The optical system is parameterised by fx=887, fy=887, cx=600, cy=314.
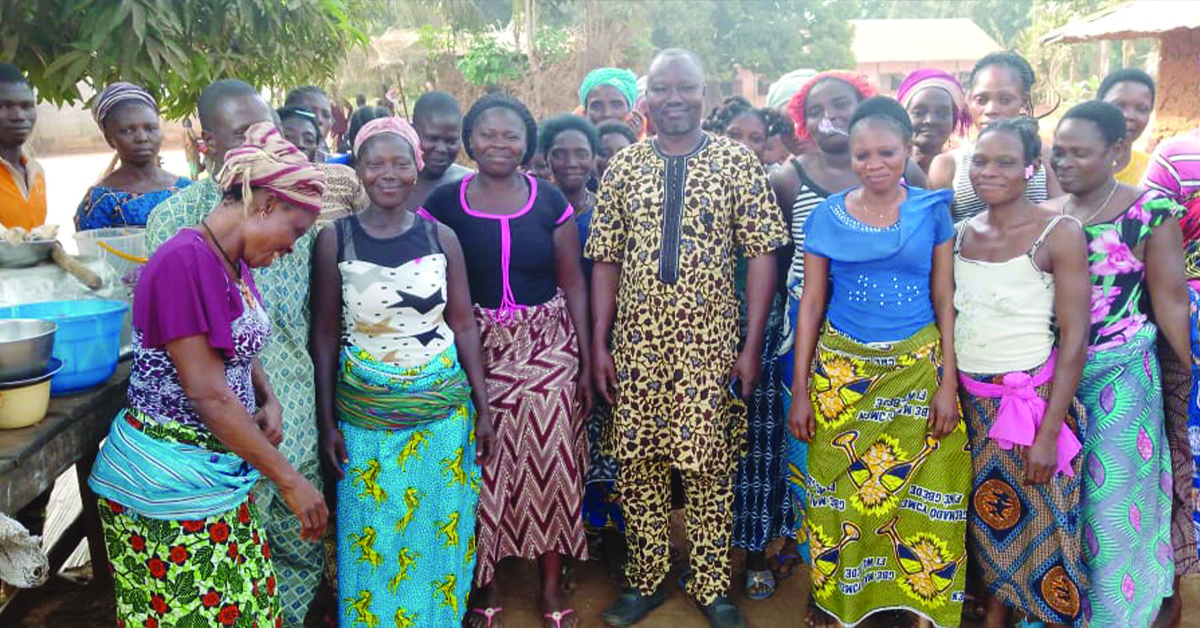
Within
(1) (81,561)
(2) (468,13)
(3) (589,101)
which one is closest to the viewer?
(1) (81,561)

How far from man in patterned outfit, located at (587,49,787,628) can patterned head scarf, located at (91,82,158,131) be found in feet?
6.36

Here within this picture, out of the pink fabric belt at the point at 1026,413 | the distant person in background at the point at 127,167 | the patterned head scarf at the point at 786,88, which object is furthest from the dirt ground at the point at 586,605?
the patterned head scarf at the point at 786,88

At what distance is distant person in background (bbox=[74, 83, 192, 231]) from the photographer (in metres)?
3.48

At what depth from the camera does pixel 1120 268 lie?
278cm

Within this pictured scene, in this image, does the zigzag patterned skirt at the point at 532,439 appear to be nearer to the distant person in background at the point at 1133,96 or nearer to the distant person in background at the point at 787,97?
the distant person in background at the point at 787,97

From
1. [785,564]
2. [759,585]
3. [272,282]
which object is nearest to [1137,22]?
[785,564]

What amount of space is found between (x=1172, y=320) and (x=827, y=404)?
1.11 meters

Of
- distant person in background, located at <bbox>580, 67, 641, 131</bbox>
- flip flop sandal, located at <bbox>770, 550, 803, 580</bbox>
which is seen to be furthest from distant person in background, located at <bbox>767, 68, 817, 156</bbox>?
flip flop sandal, located at <bbox>770, 550, 803, 580</bbox>

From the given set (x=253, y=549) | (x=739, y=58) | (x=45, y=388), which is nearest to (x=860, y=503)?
(x=253, y=549)

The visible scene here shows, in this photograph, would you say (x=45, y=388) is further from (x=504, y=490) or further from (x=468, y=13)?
(x=468, y=13)

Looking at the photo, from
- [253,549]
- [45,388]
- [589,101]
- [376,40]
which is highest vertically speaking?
[376,40]

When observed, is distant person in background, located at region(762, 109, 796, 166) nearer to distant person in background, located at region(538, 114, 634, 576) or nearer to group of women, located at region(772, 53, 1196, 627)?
distant person in background, located at region(538, 114, 634, 576)

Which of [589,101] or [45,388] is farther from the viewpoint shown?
[589,101]

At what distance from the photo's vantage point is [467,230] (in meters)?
3.04
